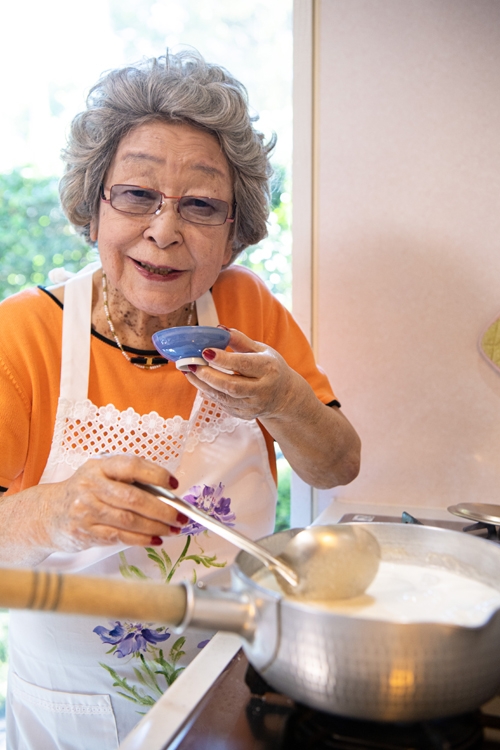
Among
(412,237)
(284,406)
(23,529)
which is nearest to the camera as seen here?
(23,529)

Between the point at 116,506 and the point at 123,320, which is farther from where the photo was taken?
the point at 123,320

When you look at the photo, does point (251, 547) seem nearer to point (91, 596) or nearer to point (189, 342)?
point (91, 596)

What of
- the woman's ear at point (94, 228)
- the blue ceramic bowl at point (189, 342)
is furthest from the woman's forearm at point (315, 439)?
the woman's ear at point (94, 228)

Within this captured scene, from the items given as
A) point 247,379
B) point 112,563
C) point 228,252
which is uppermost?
point 228,252

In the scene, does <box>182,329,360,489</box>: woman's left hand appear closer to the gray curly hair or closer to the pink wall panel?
the pink wall panel

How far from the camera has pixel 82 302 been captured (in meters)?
1.39

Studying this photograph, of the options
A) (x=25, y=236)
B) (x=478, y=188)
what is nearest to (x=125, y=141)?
(x=478, y=188)

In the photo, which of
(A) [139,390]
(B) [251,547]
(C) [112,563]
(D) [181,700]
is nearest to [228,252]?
(A) [139,390]

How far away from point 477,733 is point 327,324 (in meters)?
1.29

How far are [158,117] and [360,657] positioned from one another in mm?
1117

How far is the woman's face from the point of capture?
→ 50.2 inches

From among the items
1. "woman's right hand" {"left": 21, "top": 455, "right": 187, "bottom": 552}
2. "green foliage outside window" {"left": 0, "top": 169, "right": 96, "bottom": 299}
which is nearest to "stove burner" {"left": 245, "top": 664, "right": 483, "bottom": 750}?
"woman's right hand" {"left": 21, "top": 455, "right": 187, "bottom": 552}

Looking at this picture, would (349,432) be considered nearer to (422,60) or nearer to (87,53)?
(422,60)

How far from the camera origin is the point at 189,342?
3.48 feet
